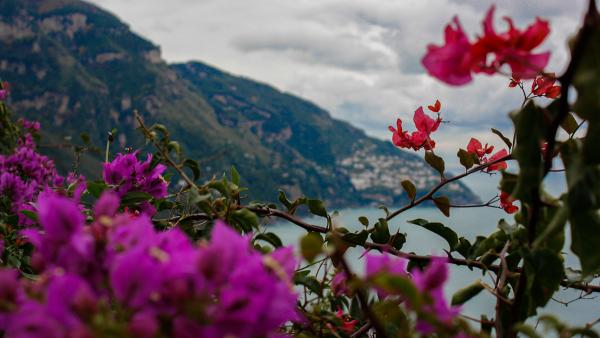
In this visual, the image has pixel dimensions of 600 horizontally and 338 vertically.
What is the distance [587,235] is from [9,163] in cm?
437

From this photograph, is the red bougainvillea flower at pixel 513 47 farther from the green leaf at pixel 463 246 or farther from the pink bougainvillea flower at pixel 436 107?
the pink bougainvillea flower at pixel 436 107

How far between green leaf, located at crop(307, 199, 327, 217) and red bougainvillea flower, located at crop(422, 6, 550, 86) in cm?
71

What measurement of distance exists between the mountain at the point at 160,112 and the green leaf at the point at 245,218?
78.7m

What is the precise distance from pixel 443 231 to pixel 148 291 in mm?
954

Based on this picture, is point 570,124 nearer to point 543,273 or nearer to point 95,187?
point 543,273

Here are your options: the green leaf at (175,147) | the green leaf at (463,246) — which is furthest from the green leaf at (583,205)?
the green leaf at (175,147)

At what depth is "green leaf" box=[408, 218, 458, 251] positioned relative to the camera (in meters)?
1.26

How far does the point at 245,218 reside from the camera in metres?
0.98

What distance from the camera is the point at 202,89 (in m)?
175

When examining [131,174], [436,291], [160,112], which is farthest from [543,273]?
[160,112]

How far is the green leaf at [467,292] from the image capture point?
0.81m

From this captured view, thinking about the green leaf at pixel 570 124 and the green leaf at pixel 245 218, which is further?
the green leaf at pixel 570 124

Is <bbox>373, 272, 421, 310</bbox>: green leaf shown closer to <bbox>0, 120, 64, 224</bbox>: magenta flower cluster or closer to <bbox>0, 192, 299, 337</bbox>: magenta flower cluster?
<bbox>0, 192, 299, 337</bbox>: magenta flower cluster

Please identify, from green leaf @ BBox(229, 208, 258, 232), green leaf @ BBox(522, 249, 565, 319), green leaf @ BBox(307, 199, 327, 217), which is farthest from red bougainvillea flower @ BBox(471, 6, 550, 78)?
green leaf @ BBox(307, 199, 327, 217)
